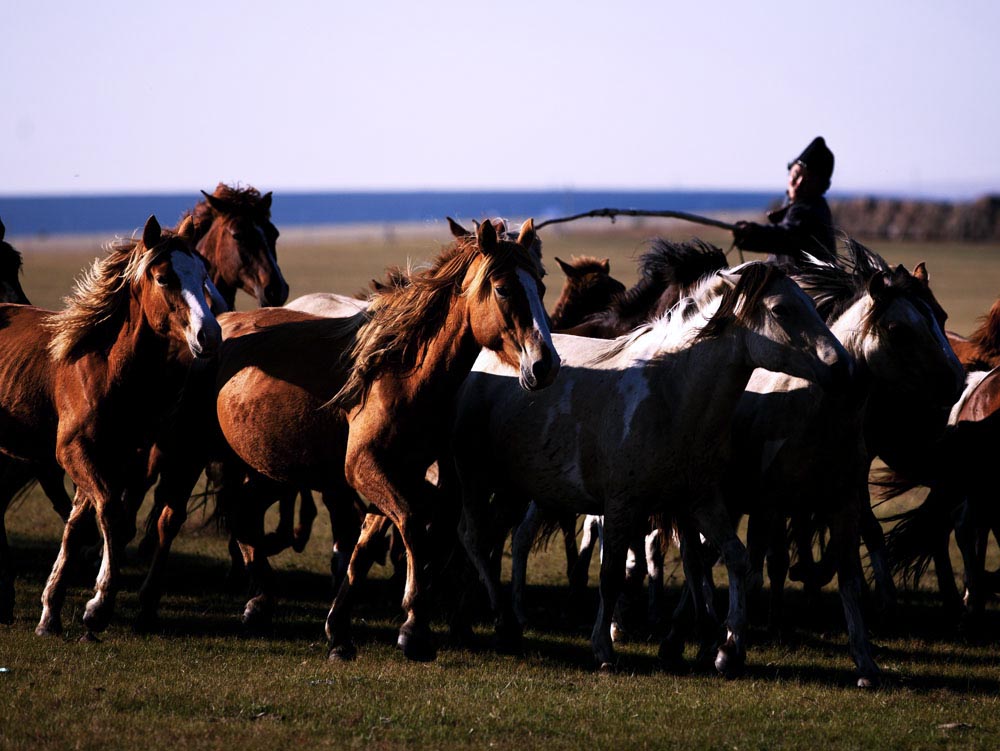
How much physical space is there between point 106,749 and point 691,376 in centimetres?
397

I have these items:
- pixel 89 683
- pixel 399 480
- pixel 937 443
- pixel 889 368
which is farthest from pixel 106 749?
pixel 937 443

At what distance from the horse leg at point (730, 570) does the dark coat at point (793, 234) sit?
3238 mm

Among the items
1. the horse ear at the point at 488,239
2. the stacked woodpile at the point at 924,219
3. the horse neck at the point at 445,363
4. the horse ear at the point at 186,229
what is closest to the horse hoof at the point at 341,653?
the horse neck at the point at 445,363

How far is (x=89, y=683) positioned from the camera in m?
7.03

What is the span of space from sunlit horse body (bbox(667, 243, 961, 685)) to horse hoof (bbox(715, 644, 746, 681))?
0.52 m

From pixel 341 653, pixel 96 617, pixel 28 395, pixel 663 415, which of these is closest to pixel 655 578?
pixel 663 415

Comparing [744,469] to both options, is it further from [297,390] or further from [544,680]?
[297,390]

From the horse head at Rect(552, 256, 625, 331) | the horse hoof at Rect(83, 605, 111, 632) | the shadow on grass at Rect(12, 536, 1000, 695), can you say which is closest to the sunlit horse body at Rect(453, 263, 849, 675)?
the shadow on grass at Rect(12, 536, 1000, 695)

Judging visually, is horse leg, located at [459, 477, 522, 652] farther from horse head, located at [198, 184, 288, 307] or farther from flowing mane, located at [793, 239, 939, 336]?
horse head, located at [198, 184, 288, 307]

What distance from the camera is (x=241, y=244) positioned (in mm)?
11039

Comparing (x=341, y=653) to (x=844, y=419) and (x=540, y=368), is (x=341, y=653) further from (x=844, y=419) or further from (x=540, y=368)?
(x=844, y=419)

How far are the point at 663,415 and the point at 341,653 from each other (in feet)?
8.45

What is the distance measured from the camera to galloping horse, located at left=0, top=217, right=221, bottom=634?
809 centimetres

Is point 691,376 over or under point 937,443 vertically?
over
